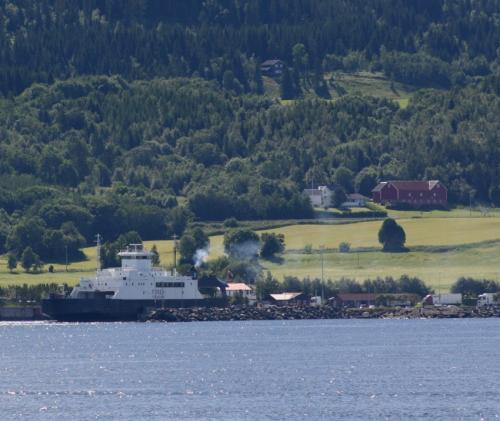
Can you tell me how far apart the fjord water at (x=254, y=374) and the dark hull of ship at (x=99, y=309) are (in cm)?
1666

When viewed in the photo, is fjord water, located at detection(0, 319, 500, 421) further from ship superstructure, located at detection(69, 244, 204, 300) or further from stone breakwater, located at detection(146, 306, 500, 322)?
stone breakwater, located at detection(146, 306, 500, 322)

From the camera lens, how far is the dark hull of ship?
182 metres

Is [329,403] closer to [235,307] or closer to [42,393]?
[42,393]

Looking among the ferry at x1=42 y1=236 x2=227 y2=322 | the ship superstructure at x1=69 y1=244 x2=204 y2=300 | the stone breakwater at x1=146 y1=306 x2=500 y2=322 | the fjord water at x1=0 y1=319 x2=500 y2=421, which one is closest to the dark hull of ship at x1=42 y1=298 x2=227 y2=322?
the ferry at x1=42 y1=236 x2=227 y2=322

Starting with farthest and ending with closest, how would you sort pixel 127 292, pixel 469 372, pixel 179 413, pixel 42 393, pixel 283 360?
pixel 127 292, pixel 283 360, pixel 469 372, pixel 42 393, pixel 179 413

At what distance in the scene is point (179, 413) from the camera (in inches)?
3561

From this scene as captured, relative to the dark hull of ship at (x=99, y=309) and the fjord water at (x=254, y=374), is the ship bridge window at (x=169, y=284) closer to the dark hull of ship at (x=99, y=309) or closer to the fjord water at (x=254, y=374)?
the dark hull of ship at (x=99, y=309)

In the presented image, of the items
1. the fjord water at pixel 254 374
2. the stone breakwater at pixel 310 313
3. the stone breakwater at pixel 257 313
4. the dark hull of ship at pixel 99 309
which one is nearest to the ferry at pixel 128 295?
the dark hull of ship at pixel 99 309

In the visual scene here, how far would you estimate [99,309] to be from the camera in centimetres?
18450

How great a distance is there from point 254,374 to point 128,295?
78547 mm

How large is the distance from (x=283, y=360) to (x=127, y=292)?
6791 cm

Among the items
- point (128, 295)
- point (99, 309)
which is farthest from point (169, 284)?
point (99, 309)

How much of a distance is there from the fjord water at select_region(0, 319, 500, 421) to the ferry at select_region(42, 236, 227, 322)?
58.0 feet

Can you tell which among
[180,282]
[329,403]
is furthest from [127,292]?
[329,403]
